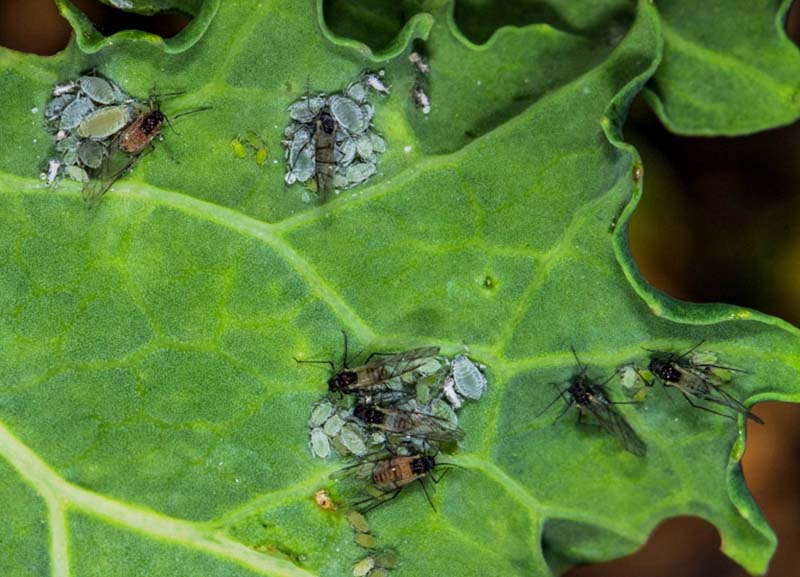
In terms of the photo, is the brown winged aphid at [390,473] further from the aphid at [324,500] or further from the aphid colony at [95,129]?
the aphid colony at [95,129]

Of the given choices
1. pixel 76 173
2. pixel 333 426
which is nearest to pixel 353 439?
pixel 333 426

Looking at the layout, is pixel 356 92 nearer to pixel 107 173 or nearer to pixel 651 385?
pixel 107 173

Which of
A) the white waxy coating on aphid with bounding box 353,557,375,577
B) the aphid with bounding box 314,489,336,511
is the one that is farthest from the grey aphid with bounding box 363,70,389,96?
the white waxy coating on aphid with bounding box 353,557,375,577

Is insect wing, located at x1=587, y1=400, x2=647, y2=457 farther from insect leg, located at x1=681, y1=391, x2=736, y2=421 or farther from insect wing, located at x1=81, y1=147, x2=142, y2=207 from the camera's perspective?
insect wing, located at x1=81, y1=147, x2=142, y2=207

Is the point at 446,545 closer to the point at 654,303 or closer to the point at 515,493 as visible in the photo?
the point at 515,493

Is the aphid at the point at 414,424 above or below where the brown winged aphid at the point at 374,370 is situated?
below

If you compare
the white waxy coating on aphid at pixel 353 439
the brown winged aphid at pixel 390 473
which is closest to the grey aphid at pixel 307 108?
the white waxy coating on aphid at pixel 353 439
